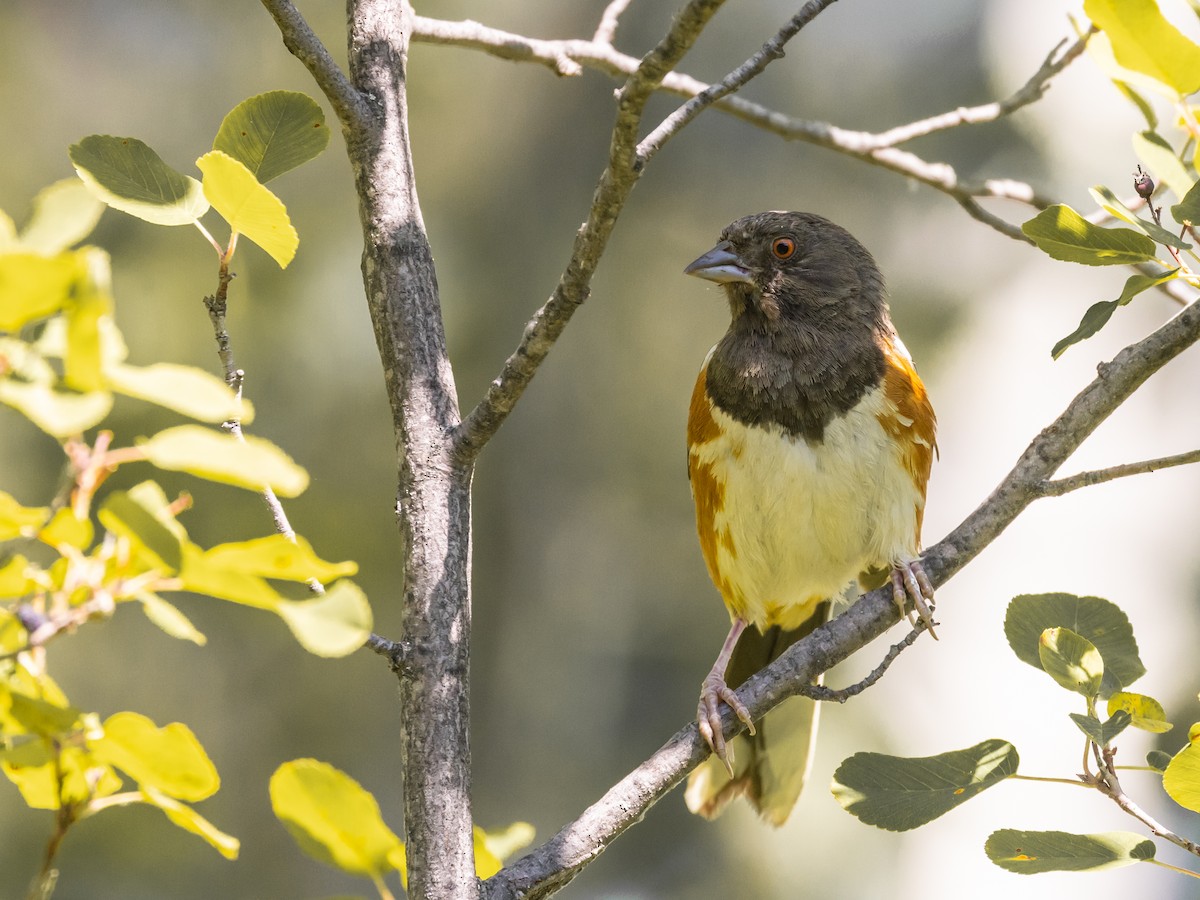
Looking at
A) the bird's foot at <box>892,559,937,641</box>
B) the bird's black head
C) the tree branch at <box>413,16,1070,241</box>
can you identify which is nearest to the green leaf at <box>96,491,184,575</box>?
the bird's foot at <box>892,559,937,641</box>

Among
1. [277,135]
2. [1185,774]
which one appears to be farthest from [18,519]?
[1185,774]

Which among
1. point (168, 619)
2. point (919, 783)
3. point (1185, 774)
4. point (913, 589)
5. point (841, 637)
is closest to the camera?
point (168, 619)

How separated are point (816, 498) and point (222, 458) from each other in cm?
229

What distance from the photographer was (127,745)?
94 cm

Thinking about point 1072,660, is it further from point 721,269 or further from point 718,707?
point 721,269

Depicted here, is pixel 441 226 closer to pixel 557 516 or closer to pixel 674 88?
pixel 557 516

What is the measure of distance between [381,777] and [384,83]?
618 cm

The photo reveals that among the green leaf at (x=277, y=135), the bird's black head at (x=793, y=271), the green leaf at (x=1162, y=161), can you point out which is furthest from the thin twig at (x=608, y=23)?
the green leaf at (x=1162, y=161)

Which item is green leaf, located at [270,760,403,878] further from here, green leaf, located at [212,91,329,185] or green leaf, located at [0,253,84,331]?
green leaf, located at [212,91,329,185]

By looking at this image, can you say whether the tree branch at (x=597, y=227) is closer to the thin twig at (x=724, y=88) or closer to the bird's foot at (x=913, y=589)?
the thin twig at (x=724, y=88)

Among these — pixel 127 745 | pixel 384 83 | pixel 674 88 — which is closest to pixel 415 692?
pixel 127 745

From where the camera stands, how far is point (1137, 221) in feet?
4.91

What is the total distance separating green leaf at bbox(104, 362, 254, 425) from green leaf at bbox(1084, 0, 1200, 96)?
1097 millimetres

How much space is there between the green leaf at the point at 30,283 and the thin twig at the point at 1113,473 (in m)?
1.42
